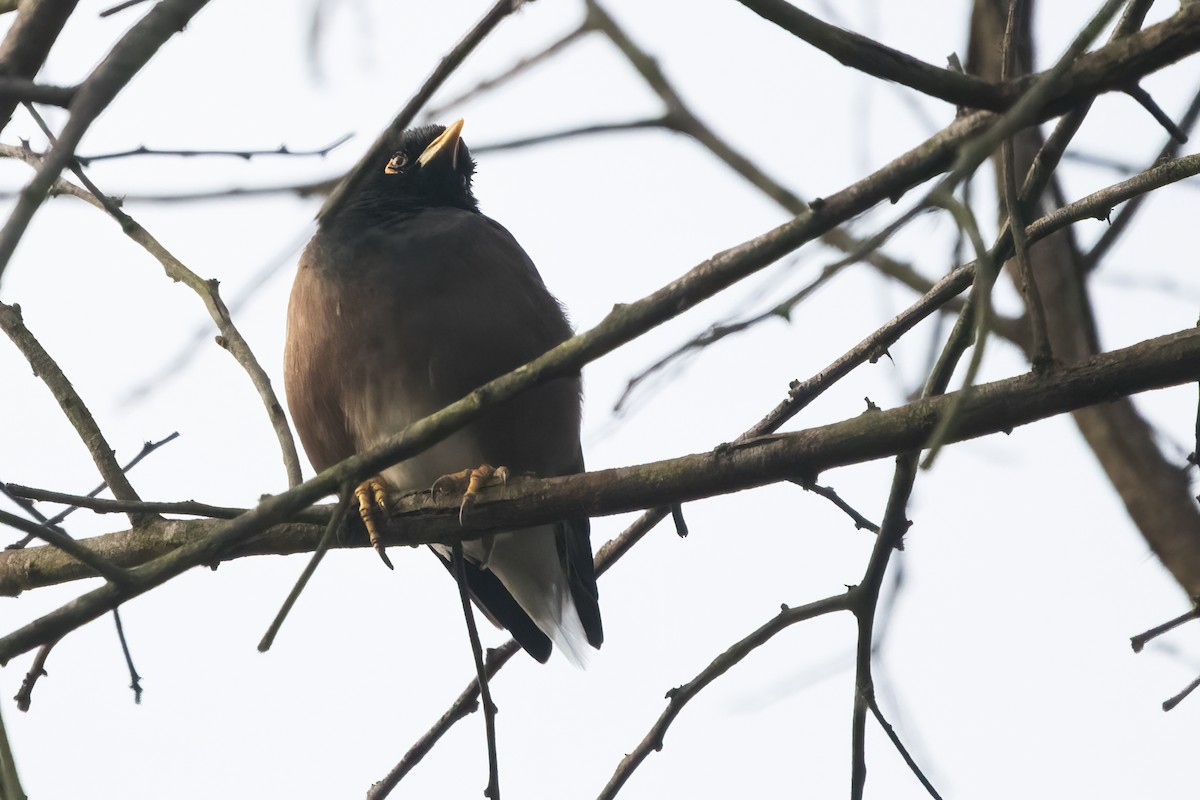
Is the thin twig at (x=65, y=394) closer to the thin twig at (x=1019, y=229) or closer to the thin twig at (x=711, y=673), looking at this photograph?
the thin twig at (x=711, y=673)

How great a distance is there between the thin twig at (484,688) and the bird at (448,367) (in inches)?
24.6

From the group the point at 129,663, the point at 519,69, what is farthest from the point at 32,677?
the point at 519,69

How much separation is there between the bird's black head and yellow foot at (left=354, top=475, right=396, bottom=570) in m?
1.82

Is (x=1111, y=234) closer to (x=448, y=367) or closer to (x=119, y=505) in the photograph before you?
(x=448, y=367)

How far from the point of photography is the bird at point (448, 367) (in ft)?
13.6

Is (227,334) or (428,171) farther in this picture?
(428,171)

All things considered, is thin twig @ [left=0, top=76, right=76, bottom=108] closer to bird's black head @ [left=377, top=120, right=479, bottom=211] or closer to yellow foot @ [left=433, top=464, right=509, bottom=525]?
yellow foot @ [left=433, top=464, right=509, bottom=525]

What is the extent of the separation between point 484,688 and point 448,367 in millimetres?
1433

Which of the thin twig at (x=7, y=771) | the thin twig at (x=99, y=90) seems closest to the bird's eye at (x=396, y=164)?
the thin twig at (x=99, y=90)

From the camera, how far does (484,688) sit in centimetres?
294

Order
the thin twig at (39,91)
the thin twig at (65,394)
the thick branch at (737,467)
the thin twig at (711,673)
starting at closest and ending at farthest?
1. the thin twig at (39,91)
2. the thick branch at (737,467)
3. the thin twig at (711,673)
4. the thin twig at (65,394)

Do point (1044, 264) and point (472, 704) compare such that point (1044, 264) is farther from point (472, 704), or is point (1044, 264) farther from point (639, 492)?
point (472, 704)

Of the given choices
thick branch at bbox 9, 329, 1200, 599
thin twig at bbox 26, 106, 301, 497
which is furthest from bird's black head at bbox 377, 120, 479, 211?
thick branch at bbox 9, 329, 1200, 599

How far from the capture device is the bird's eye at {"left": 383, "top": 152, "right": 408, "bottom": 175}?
5.15 meters
